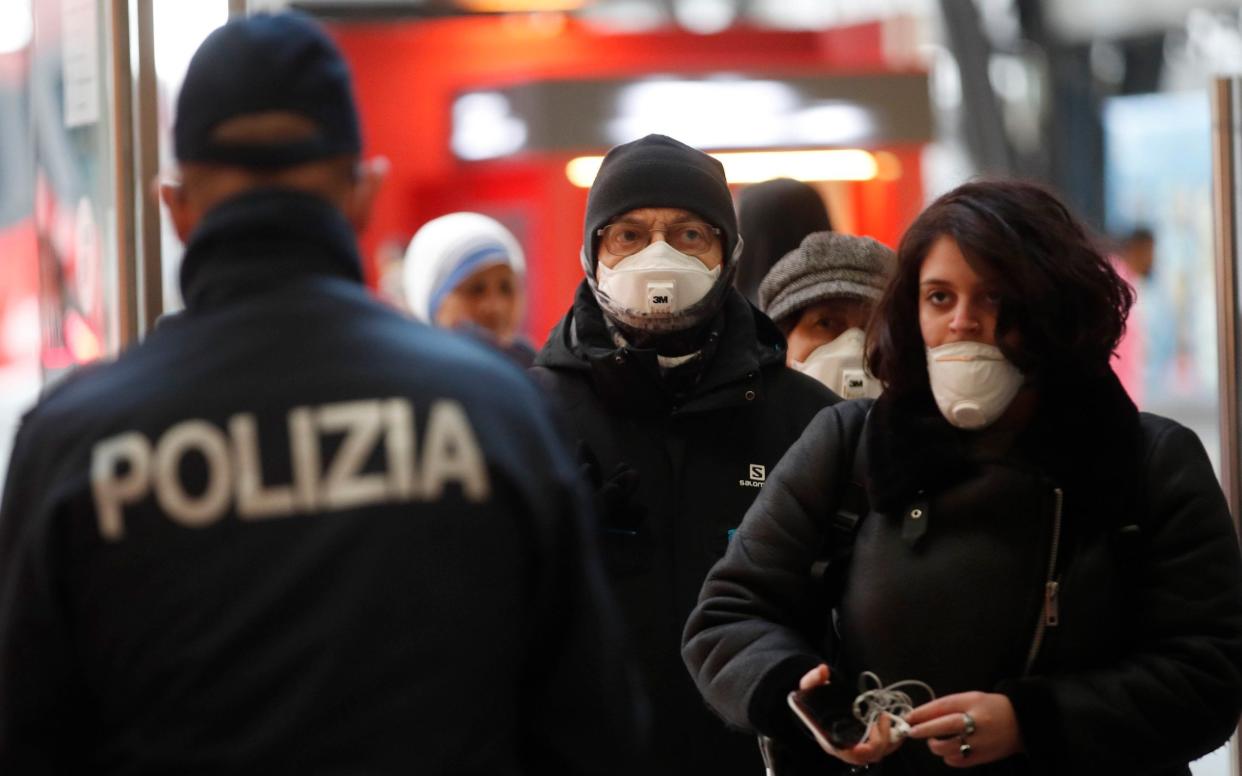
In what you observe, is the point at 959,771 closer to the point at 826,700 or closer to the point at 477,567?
the point at 826,700

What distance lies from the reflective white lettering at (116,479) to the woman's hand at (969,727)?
114 centimetres

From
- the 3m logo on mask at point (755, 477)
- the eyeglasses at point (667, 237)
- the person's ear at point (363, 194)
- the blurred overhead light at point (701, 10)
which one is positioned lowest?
the 3m logo on mask at point (755, 477)

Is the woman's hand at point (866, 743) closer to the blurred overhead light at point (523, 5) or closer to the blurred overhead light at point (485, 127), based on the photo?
the blurred overhead light at point (523, 5)

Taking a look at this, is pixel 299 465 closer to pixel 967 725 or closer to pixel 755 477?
pixel 967 725

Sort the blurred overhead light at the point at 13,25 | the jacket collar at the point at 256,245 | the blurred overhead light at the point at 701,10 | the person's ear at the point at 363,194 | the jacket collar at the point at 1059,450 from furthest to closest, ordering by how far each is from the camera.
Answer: the blurred overhead light at the point at 701,10 → the blurred overhead light at the point at 13,25 → the jacket collar at the point at 1059,450 → the person's ear at the point at 363,194 → the jacket collar at the point at 256,245

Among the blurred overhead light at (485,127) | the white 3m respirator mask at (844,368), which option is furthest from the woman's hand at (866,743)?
the blurred overhead light at (485,127)

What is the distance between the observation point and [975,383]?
268cm

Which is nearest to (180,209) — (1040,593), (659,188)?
(1040,593)

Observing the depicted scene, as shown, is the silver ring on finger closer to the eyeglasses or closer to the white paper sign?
the eyeglasses

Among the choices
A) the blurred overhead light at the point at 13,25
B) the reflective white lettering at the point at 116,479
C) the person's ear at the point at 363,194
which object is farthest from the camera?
the blurred overhead light at the point at 13,25

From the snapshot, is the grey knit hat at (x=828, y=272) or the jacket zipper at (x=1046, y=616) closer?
the jacket zipper at (x=1046, y=616)

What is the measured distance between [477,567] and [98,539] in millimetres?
340

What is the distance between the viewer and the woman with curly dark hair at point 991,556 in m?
2.55

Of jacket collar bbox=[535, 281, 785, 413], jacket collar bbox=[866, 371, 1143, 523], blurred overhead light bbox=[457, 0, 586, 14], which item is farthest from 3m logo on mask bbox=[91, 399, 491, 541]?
blurred overhead light bbox=[457, 0, 586, 14]
